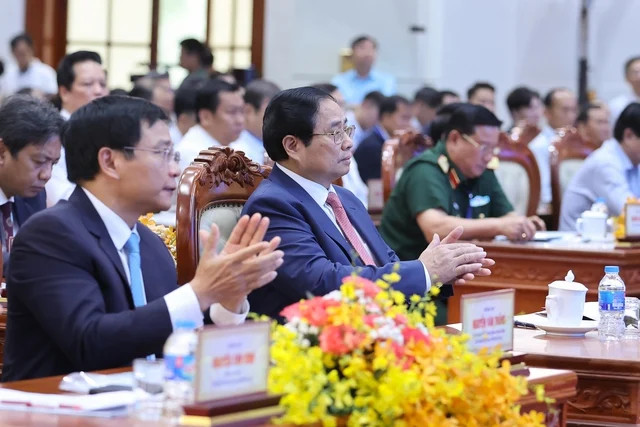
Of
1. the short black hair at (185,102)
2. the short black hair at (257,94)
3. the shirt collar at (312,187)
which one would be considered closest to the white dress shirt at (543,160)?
the short black hair at (257,94)

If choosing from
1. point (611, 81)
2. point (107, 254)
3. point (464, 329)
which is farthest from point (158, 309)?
point (611, 81)

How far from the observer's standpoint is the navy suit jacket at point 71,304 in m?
2.26

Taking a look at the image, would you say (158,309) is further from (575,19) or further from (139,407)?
(575,19)

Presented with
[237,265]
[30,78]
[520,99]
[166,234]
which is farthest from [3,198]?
[30,78]

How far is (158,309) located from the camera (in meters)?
2.28

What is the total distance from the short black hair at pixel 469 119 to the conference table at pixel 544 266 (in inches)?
18.0

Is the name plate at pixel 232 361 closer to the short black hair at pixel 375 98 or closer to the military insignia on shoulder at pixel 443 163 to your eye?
the military insignia on shoulder at pixel 443 163

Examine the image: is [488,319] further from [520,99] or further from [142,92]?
[520,99]

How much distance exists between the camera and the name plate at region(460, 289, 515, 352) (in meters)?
2.22

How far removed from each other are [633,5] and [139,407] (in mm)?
9594

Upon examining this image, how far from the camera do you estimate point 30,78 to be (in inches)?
398

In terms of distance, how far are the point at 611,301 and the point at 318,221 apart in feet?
2.37

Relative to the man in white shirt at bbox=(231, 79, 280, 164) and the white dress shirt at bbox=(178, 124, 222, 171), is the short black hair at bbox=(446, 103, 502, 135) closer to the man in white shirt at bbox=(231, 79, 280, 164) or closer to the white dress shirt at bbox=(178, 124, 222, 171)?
the white dress shirt at bbox=(178, 124, 222, 171)

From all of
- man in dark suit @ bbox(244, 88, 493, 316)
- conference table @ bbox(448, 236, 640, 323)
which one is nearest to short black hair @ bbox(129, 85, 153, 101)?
conference table @ bbox(448, 236, 640, 323)
